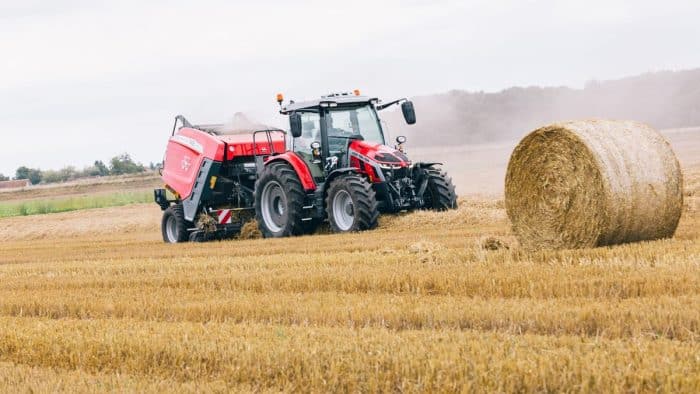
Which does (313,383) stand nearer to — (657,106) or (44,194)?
(657,106)

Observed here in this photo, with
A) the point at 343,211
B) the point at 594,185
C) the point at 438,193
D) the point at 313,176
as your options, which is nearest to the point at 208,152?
the point at 313,176

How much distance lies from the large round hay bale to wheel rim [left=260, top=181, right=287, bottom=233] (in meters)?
7.05

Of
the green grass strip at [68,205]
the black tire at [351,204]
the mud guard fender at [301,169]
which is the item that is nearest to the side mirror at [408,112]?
the black tire at [351,204]

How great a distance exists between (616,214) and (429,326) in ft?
11.7

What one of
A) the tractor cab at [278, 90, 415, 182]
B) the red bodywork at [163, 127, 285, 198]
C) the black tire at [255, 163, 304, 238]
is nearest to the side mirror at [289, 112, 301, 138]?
the tractor cab at [278, 90, 415, 182]

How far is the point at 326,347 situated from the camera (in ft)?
17.9

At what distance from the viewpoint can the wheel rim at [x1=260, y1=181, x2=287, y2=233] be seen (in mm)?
16516

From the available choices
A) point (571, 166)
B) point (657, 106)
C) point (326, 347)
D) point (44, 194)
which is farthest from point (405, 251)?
point (44, 194)

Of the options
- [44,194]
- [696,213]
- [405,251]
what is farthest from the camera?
[44,194]

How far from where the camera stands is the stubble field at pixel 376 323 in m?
4.79

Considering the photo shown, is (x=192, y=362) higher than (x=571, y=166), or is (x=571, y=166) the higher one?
(x=571, y=166)

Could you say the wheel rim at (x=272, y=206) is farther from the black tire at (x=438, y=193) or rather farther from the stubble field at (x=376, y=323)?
the stubble field at (x=376, y=323)

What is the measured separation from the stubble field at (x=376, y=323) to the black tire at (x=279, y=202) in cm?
494

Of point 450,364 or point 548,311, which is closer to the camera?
point 450,364
